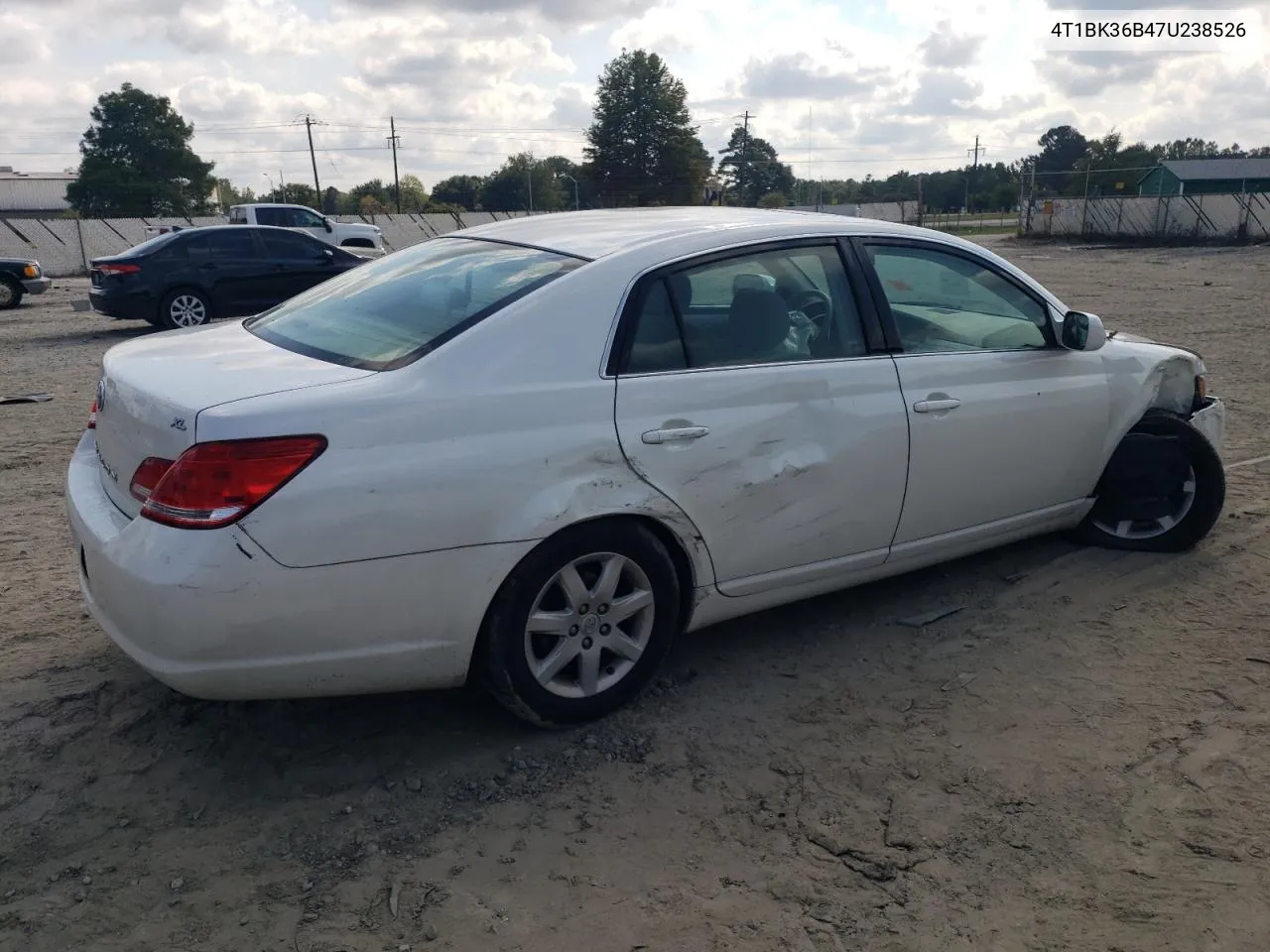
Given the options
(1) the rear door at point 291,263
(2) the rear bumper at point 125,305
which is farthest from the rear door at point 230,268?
(2) the rear bumper at point 125,305

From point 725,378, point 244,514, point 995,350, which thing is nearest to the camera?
point 244,514

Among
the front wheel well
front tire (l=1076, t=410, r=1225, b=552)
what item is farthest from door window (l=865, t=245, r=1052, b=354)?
the front wheel well

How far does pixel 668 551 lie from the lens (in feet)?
11.5

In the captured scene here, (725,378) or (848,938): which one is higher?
(725,378)

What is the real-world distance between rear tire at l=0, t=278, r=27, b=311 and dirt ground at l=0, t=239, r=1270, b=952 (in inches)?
628

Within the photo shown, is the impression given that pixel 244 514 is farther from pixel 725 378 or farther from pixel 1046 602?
pixel 1046 602

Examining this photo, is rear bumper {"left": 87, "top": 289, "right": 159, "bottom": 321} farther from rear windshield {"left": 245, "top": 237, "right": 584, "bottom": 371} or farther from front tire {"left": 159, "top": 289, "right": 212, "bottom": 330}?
rear windshield {"left": 245, "top": 237, "right": 584, "bottom": 371}

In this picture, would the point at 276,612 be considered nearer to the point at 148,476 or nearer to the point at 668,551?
the point at 148,476

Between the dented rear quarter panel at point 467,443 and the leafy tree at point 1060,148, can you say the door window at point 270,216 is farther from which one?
the leafy tree at point 1060,148

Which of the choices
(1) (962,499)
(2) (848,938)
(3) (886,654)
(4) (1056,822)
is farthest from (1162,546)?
(2) (848,938)

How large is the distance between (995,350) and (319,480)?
273 centimetres

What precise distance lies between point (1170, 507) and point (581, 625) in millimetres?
3071

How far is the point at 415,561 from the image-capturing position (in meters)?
2.96

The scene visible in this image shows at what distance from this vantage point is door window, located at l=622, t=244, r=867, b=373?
11.4 ft
